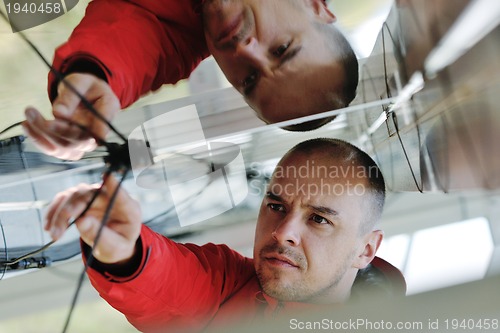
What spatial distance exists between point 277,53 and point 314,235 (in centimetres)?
21

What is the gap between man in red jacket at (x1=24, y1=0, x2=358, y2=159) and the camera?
0.57 m

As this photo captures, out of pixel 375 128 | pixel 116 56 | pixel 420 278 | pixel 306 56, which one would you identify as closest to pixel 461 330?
pixel 420 278

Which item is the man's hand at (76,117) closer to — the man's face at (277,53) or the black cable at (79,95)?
the black cable at (79,95)

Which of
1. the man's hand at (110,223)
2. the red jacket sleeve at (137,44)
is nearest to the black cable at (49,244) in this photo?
the man's hand at (110,223)

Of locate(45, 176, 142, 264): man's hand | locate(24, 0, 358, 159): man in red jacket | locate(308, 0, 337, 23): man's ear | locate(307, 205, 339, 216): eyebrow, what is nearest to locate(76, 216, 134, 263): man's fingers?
locate(45, 176, 142, 264): man's hand

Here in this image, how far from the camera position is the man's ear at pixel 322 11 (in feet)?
1.95

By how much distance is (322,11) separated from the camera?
0.60 metres

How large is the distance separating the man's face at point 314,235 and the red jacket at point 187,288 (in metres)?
0.02

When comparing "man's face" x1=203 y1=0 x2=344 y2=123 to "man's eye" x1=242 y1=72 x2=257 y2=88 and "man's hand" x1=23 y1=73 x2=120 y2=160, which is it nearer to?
"man's eye" x1=242 y1=72 x2=257 y2=88

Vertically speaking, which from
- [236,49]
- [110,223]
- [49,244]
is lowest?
[49,244]

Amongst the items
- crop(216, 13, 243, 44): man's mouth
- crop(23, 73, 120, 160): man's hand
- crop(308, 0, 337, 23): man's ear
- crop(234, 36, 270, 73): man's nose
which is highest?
crop(308, 0, 337, 23): man's ear

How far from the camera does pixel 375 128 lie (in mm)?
588

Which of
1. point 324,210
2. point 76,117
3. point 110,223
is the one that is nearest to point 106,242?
point 110,223

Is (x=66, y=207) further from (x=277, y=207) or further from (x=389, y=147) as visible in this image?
(x=389, y=147)
